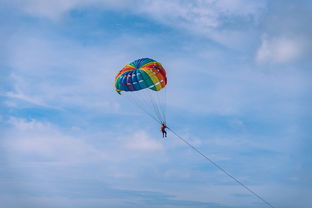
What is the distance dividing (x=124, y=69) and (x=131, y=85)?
3214mm

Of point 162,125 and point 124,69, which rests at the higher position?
point 124,69

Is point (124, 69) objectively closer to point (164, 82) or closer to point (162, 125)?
point (164, 82)

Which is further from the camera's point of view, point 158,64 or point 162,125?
point 158,64

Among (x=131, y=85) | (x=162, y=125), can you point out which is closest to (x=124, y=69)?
A: (x=131, y=85)

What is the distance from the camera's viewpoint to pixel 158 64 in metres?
48.7

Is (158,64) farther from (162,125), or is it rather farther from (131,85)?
(162,125)

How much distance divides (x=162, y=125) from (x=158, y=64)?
8403 mm

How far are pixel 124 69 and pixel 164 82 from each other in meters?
5.37

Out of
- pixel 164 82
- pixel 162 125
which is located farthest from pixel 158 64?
pixel 162 125

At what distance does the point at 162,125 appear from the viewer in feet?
148

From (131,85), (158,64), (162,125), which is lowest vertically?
(162,125)

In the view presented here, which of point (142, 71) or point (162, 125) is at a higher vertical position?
point (142, 71)

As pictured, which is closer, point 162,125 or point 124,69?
point 162,125

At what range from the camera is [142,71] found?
1821 inches
